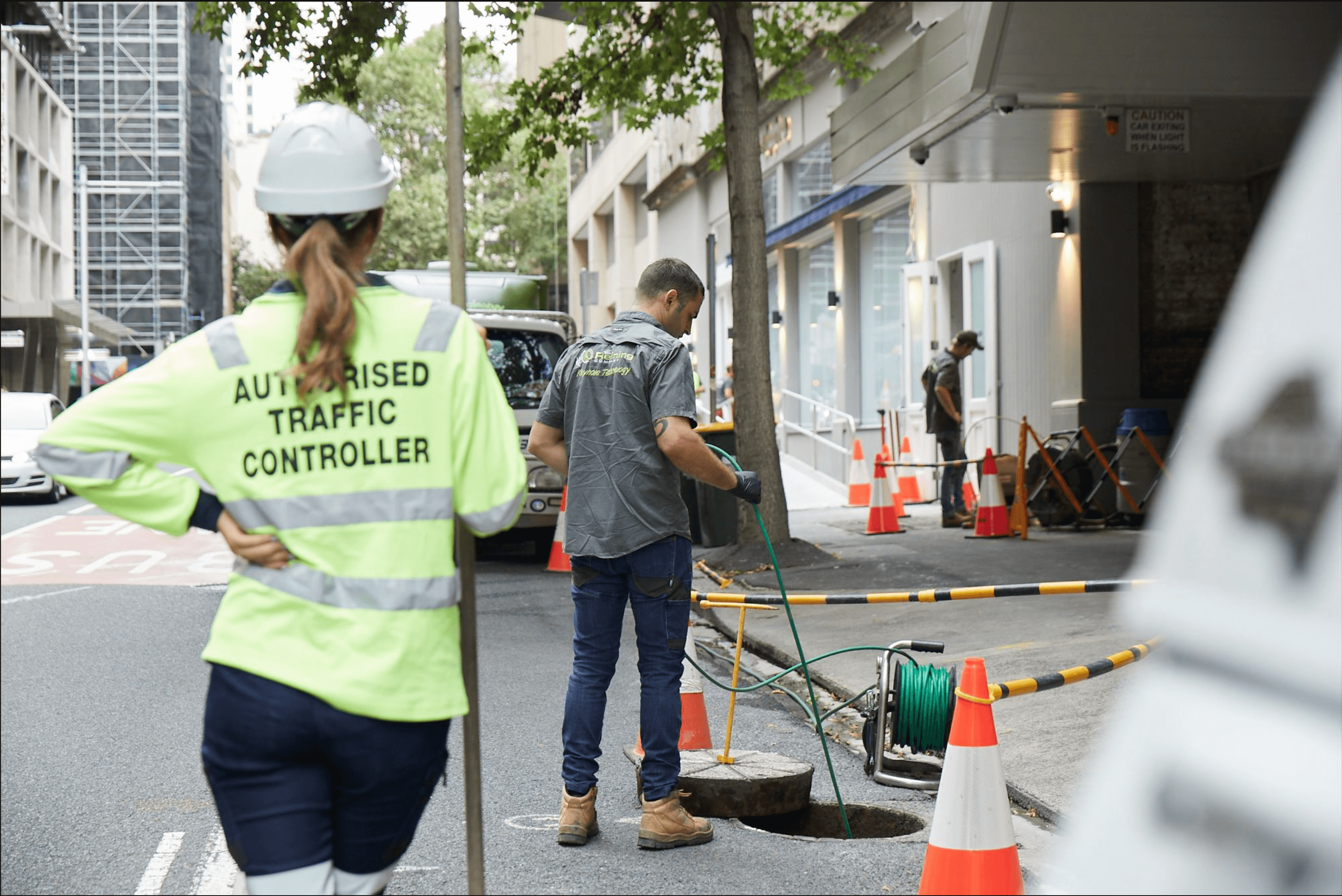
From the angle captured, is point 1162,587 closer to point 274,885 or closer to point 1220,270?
point 274,885

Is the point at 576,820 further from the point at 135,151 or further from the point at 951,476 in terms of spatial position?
the point at 135,151

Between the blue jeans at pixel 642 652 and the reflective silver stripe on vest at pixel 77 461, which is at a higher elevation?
the reflective silver stripe on vest at pixel 77 461

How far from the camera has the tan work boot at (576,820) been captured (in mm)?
5250

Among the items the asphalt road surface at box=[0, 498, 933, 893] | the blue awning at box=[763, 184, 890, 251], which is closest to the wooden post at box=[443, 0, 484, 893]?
the asphalt road surface at box=[0, 498, 933, 893]

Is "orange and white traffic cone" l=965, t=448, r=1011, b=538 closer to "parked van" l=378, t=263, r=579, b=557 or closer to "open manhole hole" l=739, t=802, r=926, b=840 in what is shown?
"parked van" l=378, t=263, r=579, b=557

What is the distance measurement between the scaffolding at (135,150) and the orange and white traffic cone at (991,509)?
2449 inches

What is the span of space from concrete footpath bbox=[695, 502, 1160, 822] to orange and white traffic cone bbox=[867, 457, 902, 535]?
212 millimetres

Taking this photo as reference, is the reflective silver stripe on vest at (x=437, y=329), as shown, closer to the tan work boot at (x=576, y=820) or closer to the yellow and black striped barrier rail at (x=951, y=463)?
the tan work boot at (x=576, y=820)

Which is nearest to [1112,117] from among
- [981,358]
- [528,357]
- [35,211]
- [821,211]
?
[528,357]

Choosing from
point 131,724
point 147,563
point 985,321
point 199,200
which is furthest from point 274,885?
point 199,200

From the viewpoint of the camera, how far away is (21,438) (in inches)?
933

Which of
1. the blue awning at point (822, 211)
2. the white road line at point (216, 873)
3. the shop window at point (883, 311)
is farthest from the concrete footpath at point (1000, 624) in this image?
the blue awning at point (822, 211)

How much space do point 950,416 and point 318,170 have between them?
14063mm

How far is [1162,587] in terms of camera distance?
2.74 ft
